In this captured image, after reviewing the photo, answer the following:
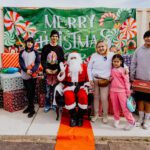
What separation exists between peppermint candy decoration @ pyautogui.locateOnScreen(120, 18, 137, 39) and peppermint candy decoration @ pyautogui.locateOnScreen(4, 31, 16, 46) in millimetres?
3242

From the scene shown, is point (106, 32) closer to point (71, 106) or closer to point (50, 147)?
point (71, 106)

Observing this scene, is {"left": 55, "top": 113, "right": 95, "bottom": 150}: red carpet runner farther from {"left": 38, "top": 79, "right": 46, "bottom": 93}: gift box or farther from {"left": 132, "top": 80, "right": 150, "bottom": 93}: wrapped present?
{"left": 38, "top": 79, "right": 46, "bottom": 93}: gift box

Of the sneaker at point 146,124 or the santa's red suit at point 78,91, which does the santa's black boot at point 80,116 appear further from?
the sneaker at point 146,124

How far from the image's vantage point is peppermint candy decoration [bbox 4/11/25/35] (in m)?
7.02

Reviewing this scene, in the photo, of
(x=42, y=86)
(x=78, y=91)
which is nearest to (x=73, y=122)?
(x=78, y=91)

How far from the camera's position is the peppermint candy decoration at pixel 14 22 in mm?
7023

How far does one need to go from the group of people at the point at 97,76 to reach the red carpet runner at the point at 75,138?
0.52ft

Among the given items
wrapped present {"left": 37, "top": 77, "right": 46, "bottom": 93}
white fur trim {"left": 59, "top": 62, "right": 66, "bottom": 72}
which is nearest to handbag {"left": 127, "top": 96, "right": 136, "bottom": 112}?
white fur trim {"left": 59, "top": 62, "right": 66, "bottom": 72}

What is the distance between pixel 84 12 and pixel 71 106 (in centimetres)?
395

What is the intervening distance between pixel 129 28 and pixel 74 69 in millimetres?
3823

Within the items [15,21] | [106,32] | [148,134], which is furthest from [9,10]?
[148,134]

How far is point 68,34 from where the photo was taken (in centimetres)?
737

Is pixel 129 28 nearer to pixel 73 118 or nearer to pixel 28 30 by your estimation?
pixel 28 30

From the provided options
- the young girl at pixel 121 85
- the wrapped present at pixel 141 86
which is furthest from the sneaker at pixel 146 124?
the wrapped present at pixel 141 86
